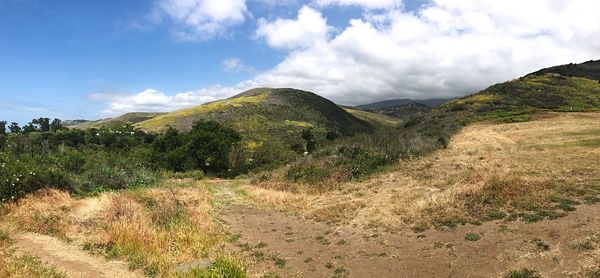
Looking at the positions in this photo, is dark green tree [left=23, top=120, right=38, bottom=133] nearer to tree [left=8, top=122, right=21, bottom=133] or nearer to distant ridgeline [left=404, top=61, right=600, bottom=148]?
tree [left=8, top=122, right=21, bottom=133]

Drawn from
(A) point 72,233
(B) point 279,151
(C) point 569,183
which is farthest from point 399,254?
(B) point 279,151

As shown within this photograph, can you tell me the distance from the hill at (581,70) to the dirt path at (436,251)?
62.1 m

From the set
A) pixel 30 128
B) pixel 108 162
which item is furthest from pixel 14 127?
pixel 108 162

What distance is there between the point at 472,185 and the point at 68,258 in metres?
12.9

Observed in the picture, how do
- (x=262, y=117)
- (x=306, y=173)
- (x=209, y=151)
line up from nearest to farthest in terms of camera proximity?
(x=306, y=173), (x=209, y=151), (x=262, y=117)

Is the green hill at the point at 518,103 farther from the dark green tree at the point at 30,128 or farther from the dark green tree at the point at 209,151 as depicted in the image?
the dark green tree at the point at 30,128

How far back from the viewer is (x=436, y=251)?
35.2ft

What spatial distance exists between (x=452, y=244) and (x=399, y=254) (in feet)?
4.42

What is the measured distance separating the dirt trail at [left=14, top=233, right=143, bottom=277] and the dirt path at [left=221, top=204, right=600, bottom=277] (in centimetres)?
334

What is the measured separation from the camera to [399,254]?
1098 cm

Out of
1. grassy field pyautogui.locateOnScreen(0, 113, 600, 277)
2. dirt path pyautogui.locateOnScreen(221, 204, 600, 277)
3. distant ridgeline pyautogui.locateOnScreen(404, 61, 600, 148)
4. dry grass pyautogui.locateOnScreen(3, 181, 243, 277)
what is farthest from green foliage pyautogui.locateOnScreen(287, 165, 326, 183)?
distant ridgeline pyautogui.locateOnScreen(404, 61, 600, 148)

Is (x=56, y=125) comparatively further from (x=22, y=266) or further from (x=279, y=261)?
(x=279, y=261)

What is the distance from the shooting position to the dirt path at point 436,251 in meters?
9.25

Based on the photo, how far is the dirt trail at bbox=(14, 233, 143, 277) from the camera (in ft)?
33.7
